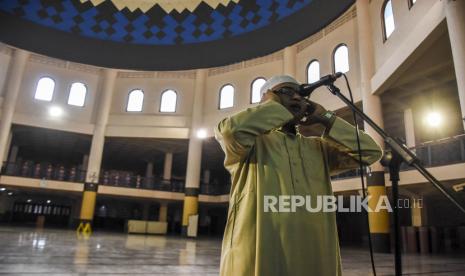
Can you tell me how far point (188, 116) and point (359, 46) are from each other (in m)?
9.79

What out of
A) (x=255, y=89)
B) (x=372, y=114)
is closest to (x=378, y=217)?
(x=372, y=114)

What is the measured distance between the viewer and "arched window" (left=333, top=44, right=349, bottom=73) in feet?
41.6

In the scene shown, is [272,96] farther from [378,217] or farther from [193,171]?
[193,171]

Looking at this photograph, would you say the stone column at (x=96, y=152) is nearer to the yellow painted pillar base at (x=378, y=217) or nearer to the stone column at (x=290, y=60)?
the stone column at (x=290, y=60)

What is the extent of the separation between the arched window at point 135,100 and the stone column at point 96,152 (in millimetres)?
1032

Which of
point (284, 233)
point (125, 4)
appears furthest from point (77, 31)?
point (284, 233)

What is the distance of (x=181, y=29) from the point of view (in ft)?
34.4

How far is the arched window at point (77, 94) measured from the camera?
18131 millimetres

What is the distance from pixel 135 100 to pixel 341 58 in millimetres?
11221

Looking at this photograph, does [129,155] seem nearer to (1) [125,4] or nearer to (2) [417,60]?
(1) [125,4]

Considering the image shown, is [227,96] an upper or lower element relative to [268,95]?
upper

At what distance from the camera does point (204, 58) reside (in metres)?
10.6

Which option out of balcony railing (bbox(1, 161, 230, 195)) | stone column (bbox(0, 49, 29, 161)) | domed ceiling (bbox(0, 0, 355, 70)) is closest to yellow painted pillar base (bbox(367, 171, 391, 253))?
domed ceiling (bbox(0, 0, 355, 70))

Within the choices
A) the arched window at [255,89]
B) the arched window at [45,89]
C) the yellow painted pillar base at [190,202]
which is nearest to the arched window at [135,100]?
the arched window at [45,89]
